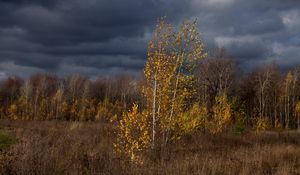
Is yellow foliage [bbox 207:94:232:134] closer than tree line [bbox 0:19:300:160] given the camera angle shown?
No

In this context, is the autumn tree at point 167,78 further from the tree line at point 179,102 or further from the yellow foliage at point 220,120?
the yellow foliage at point 220,120

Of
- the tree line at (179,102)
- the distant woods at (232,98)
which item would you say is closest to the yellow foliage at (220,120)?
the tree line at (179,102)

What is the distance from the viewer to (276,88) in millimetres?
55812

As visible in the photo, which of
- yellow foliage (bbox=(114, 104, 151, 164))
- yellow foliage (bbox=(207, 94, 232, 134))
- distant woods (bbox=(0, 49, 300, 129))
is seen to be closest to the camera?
yellow foliage (bbox=(114, 104, 151, 164))

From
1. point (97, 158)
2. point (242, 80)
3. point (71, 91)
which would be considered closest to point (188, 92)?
point (97, 158)

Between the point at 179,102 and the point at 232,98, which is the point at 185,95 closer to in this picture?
the point at 179,102

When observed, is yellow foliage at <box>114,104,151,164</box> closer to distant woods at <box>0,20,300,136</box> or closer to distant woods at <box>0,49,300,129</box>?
distant woods at <box>0,20,300,136</box>

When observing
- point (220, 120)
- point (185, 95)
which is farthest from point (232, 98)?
point (185, 95)

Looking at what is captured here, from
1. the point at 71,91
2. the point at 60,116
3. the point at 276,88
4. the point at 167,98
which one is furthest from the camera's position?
the point at 71,91

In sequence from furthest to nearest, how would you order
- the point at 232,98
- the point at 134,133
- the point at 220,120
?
the point at 232,98 → the point at 220,120 → the point at 134,133

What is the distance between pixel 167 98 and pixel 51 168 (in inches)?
250

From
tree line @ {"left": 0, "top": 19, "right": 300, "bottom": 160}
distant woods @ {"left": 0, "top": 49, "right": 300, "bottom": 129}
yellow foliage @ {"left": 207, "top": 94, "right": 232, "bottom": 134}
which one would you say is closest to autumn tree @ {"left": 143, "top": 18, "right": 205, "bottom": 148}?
tree line @ {"left": 0, "top": 19, "right": 300, "bottom": 160}

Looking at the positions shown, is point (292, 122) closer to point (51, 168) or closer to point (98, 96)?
point (98, 96)

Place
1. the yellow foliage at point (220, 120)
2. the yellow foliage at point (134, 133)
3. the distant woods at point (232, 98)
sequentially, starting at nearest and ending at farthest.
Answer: the yellow foliage at point (134, 133)
the yellow foliage at point (220, 120)
the distant woods at point (232, 98)
